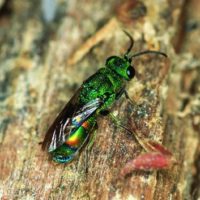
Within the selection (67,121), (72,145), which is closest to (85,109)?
(67,121)

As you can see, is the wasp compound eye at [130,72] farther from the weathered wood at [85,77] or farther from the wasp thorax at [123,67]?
the weathered wood at [85,77]

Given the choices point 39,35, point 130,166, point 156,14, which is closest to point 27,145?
point 130,166

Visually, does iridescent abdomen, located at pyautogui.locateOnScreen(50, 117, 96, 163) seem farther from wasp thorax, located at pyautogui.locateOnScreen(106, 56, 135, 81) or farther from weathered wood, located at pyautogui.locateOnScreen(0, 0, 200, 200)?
wasp thorax, located at pyautogui.locateOnScreen(106, 56, 135, 81)

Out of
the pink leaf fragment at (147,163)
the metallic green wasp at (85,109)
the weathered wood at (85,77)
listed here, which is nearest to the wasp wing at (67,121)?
the metallic green wasp at (85,109)

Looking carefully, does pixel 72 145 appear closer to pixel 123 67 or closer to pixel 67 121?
pixel 67 121

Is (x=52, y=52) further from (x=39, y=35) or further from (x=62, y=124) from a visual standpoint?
(x=62, y=124)

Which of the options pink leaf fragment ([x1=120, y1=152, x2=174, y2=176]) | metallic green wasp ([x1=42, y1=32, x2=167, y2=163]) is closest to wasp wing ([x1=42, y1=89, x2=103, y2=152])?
metallic green wasp ([x1=42, y1=32, x2=167, y2=163])
